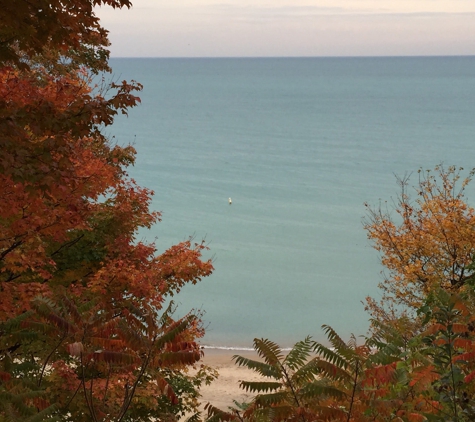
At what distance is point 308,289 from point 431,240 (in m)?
22.2

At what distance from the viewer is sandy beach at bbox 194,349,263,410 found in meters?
24.5

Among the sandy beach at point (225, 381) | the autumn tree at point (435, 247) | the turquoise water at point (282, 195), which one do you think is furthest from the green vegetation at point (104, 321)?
the sandy beach at point (225, 381)

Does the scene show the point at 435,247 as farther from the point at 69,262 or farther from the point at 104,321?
the point at 104,321

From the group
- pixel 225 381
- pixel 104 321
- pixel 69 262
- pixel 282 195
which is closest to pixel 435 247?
pixel 69 262

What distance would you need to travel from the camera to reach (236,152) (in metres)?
90.9

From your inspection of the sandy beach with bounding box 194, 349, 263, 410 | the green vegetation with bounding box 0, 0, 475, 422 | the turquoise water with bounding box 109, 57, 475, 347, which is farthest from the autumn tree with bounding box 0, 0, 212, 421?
the sandy beach with bounding box 194, 349, 263, 410

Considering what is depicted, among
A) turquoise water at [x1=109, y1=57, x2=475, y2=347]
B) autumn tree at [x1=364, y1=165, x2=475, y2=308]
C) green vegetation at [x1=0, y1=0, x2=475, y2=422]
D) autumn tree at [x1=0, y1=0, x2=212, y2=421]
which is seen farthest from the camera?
turquoise water at [x1=109, y1=57, x2=475, y2=347]

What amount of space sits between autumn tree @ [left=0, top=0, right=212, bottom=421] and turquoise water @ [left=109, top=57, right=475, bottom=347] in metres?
7.19

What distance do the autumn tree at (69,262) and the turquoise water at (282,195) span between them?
719cm

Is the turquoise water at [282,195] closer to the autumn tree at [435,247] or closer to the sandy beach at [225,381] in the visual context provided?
the sandy beach at [225,381]

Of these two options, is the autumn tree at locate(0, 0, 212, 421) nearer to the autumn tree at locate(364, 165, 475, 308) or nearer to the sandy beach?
the autumn tree at locate(364, 165, 475, 308)

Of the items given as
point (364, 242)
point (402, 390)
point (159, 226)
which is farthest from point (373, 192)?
point (402, 390)

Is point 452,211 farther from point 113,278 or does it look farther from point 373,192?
point 373,192

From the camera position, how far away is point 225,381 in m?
27.1
